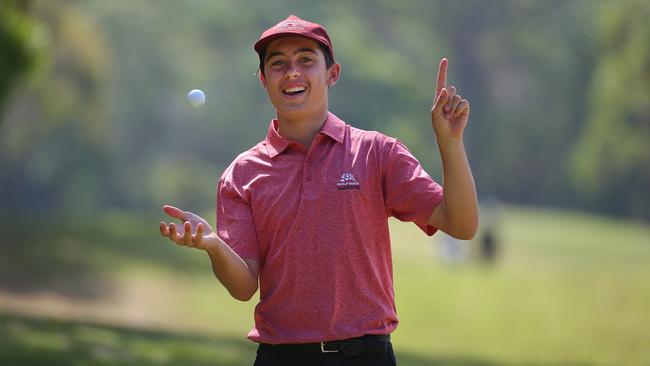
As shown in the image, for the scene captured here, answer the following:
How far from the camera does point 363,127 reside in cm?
6500

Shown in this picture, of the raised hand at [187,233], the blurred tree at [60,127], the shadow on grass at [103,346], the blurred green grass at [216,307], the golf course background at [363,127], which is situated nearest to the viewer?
the raised hand at [187,233]

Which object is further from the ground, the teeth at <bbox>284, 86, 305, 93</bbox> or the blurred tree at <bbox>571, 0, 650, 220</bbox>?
the blurred tree at <bbox>571, 0, 650, 220</bbox>

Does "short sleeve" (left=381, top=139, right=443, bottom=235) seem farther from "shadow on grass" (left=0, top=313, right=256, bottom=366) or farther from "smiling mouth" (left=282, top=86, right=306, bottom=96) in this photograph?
"shadow on grass" (left=0, top=313, right=256, bottom=366)

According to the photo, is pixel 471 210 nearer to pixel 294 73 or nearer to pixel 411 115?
pixel 294 73

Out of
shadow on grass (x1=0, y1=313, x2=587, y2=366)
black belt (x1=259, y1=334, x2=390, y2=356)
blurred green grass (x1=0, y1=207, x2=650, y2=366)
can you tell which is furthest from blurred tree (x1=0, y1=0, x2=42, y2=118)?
black belt (x1=259, y1=334, x2=390, y2=356)

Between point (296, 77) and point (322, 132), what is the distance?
225 millimetres

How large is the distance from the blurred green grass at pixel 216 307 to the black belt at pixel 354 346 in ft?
20.6

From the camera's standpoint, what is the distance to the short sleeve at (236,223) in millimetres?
4574

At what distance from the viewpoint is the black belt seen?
4367 mm

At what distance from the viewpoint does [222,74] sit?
225ft

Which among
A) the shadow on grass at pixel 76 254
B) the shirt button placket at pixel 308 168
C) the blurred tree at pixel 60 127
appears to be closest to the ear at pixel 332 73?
the shirt button placket at pixel 308 168

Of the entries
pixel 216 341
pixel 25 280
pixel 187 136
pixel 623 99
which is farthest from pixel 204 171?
pixel 216 341

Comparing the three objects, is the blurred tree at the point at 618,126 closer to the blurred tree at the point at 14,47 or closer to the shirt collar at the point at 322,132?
the blurred tree at the point at 14,47

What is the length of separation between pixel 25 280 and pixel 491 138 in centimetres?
4920
